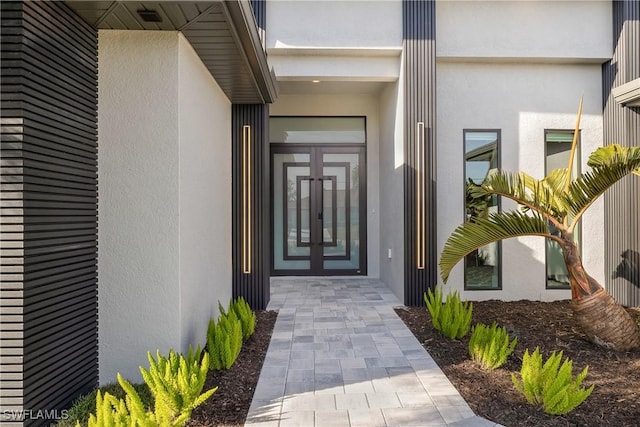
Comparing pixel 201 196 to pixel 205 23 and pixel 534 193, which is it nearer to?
pixel 205 23

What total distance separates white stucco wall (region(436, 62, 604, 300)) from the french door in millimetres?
2412

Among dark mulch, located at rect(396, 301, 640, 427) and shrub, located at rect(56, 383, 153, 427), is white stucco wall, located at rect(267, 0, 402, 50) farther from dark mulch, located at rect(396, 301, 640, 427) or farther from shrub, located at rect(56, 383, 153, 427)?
shrub, located at rect(56, 383, 153, 427)

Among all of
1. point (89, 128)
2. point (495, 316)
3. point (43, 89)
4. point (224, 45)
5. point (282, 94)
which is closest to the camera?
point (43, 89)

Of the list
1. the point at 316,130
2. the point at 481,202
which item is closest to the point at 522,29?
the point at 481,202

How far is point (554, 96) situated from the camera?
6031 millimetres

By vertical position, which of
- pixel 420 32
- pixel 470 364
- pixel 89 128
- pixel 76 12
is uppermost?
pixel 420 32

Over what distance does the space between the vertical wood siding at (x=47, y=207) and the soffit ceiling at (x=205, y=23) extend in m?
0.21

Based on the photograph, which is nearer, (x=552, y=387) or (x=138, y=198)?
(x=552, y=387)

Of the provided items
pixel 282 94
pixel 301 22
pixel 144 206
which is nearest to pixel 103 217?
pixel 144 206

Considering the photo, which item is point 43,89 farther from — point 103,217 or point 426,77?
point 426,77

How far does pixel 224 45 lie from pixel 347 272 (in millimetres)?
5580

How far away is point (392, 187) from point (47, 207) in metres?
5.01

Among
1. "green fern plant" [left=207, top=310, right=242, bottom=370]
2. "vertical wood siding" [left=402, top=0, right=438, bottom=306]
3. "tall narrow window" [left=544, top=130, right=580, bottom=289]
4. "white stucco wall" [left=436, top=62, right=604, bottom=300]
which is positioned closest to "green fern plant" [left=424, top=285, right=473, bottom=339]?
"vertical wood siding" [left=402, top=0, right=438, bottom=306]

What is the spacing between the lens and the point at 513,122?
600cm
